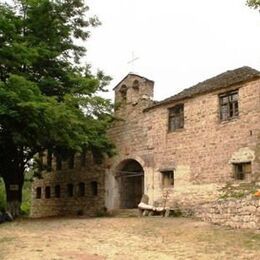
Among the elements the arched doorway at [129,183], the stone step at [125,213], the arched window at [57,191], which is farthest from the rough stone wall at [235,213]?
the arched window at [57,191]

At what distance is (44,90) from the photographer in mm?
22578

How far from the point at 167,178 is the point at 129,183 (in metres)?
4.24

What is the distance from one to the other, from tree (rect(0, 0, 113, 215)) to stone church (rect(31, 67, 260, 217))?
211cm

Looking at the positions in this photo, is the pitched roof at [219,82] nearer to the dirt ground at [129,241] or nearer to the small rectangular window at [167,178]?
the small rectangular window at [167,178]

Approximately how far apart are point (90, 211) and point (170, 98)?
8.62 metres

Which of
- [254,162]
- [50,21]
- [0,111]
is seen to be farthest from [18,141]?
[254,162]

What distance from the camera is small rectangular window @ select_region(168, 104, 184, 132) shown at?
921 inches

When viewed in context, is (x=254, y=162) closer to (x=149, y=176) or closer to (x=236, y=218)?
(x=236, y=218)

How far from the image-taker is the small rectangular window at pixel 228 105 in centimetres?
2100

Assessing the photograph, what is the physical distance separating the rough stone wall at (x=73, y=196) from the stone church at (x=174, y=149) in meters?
0.06

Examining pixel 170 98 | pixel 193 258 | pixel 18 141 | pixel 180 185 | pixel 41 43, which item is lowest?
pixel 193 258

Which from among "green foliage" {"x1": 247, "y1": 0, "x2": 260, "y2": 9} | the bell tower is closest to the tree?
the bell tower

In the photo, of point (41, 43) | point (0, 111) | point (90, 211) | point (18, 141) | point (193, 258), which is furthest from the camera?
point (90, 211)

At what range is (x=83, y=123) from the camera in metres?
21.2
